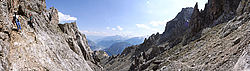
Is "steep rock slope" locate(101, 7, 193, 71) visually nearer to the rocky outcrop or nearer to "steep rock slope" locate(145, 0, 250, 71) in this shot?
the rocky outcrop

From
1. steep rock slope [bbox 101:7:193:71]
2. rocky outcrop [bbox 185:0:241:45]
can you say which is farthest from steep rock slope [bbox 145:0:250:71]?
steep rock slope [bbox 101:7:193:71]

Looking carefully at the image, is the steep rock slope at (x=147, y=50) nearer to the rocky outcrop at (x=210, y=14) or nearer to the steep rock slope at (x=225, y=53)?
the rocky outcrop at (x=210, y=14)

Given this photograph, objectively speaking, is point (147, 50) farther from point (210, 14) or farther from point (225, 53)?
point (225, 53)

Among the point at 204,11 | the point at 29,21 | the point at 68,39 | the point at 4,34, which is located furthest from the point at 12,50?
the point at 204,11

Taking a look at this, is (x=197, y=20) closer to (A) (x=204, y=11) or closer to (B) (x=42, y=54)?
(A) (x=204, y=11)

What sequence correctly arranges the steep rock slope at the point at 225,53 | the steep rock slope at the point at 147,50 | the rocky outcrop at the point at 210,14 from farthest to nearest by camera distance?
1. the steep rock slope at the point at 147,50
2. the rocky outcrop at the point at 210,14
3. the steep rock slope at the point at 225,53

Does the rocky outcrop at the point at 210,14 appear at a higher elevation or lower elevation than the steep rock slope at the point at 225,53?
higher

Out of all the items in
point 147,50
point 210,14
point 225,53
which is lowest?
point 147,50

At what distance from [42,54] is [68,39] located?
26.9 metres

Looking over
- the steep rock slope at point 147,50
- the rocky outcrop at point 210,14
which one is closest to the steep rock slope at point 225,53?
the rocky outcrop at point 210,14

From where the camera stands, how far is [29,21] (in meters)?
29.1

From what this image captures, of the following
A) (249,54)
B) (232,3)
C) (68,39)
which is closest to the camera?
(249,54)

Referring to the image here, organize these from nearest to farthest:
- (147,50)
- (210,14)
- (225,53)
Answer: (225,53) → (210,14) → (147,50)

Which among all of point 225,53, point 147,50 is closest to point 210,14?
point 147,50
